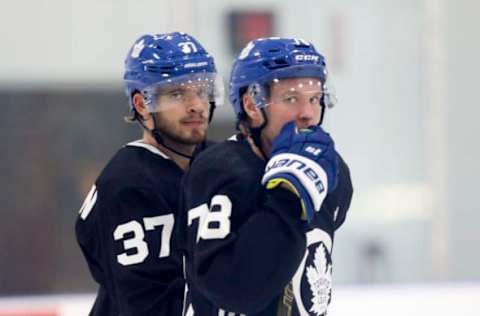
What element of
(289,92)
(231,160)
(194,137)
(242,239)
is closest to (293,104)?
(289,92)

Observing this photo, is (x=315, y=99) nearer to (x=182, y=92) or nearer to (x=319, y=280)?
(x=319, y=280)

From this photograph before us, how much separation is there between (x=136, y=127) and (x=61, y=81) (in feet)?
1.19

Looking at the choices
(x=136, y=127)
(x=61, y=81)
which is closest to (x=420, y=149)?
(x=136, y=127)

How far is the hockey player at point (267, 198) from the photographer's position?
6.57ft

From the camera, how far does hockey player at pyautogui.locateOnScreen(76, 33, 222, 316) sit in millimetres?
2484

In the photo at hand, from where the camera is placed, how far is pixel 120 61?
534 centimetres

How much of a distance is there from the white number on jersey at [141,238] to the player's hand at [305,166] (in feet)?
1.58

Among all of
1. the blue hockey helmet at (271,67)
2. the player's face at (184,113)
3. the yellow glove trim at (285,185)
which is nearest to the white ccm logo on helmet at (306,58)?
the blue hockey helmet at (271,67)

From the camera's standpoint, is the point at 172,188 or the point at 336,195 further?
the point at 172,188

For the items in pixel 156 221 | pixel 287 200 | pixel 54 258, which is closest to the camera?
pixel 287 200

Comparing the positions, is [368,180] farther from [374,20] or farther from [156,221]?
[156,221]

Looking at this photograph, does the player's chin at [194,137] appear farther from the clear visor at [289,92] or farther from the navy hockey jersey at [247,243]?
the clear visor at [289,92]

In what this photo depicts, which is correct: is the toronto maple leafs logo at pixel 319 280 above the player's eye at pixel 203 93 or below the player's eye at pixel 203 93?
below

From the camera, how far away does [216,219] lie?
205 cm
